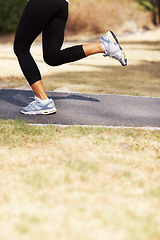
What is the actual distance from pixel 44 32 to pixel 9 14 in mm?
21099

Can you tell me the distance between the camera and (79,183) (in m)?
3.31

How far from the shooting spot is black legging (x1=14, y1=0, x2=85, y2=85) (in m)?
4.81

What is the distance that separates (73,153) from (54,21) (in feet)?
5.89

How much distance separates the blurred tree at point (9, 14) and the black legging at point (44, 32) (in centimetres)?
2078

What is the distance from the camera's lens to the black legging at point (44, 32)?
4809 millimetres

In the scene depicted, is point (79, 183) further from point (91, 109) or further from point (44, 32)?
point (91, 109)

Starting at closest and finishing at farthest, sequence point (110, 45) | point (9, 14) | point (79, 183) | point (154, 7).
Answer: point (79, 183) → point (110, 45) → point (9, 14) → point (154, 7)

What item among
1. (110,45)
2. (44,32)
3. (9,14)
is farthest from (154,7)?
(44,32)

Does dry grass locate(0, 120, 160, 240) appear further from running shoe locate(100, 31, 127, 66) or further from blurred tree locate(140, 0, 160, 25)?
blurred tree locate(140, 0, 160, 25)

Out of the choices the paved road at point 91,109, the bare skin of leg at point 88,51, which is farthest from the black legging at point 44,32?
the paved road at point 91,109

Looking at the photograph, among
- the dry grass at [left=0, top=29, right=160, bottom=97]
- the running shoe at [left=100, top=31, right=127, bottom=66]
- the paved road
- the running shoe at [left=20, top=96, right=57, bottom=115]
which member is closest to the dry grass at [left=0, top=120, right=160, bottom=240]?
the paved road

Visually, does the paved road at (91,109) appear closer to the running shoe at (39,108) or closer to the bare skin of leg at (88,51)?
the running shoe at (39,108)

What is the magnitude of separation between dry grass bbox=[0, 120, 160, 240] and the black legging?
85 centimetres

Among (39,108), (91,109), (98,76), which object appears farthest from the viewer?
(98,76)
